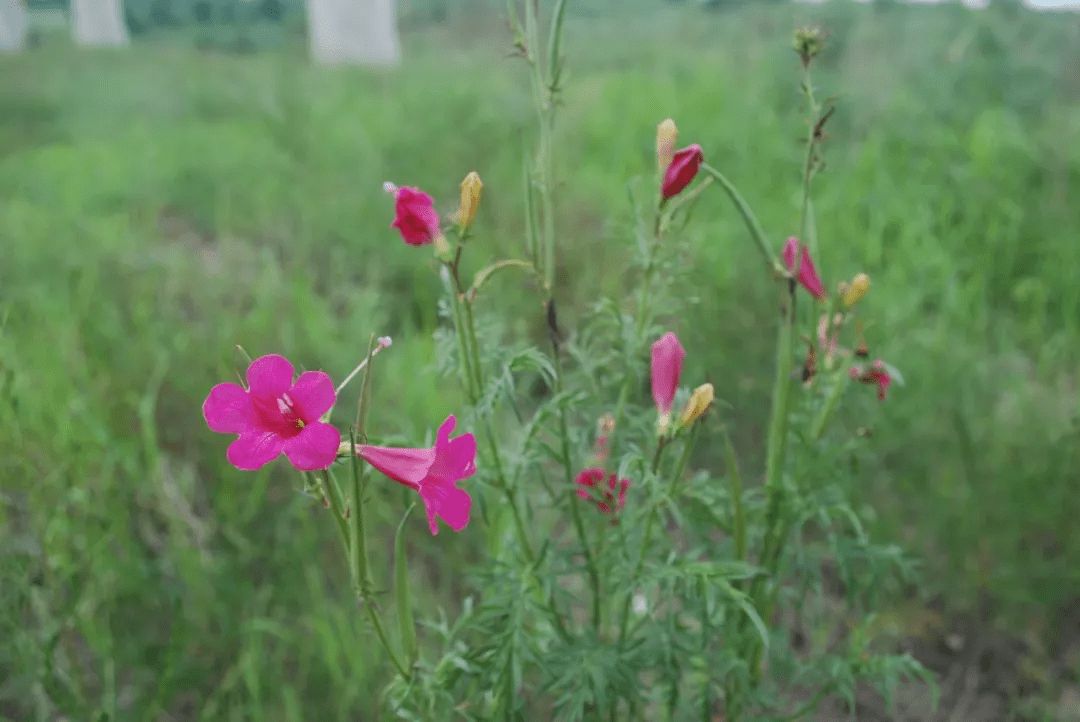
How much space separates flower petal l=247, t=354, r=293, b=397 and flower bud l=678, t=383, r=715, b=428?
1.40 ft

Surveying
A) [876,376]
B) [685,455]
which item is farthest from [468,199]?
[876,376]

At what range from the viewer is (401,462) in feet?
2.80

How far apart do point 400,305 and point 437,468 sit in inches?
83.2

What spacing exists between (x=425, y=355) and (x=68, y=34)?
11687 mm

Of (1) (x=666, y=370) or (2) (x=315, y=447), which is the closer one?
(2) (x=315, y=447)

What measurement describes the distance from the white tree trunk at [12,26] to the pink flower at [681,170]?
1001cm

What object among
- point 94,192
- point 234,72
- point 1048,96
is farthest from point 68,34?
point 1048,96

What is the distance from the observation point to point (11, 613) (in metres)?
1.36

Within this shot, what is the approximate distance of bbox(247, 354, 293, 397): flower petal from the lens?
2.68ft

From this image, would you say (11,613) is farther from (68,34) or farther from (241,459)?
(68,34)

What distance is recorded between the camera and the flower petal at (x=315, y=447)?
75cm

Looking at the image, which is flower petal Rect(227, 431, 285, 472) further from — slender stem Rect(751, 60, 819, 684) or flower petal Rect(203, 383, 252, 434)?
slender stem Rect(751, 60, 819, 684)

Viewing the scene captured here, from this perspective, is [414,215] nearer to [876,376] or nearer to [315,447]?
[315,447]

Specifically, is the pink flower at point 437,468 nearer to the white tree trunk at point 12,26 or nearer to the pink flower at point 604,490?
the pink flower at point 604,490
